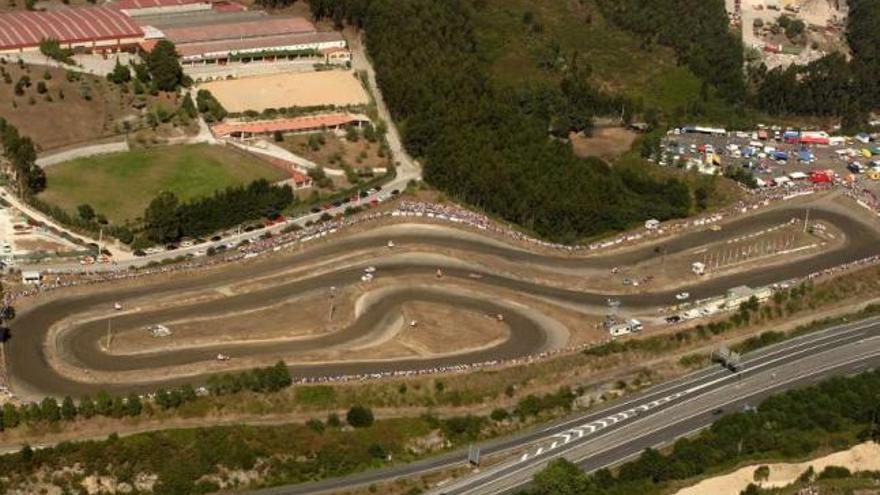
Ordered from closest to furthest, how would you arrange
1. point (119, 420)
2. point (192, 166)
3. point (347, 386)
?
1. point (119, 420)
2. point (347, 386)
3. point (192, 166)

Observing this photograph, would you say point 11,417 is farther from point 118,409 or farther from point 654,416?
point 654,416

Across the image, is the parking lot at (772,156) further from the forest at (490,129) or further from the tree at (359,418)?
the tree at (359,418)

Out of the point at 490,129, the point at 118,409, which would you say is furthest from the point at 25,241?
the point at 490,129

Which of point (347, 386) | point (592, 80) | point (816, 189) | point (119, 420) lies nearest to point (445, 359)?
point (347, 386)

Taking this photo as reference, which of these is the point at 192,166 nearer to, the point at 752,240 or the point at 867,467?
the point at 752,240

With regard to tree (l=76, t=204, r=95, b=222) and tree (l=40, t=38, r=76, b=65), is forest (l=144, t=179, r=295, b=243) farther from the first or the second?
tree (l=40, t=38, r=76, b=65)
